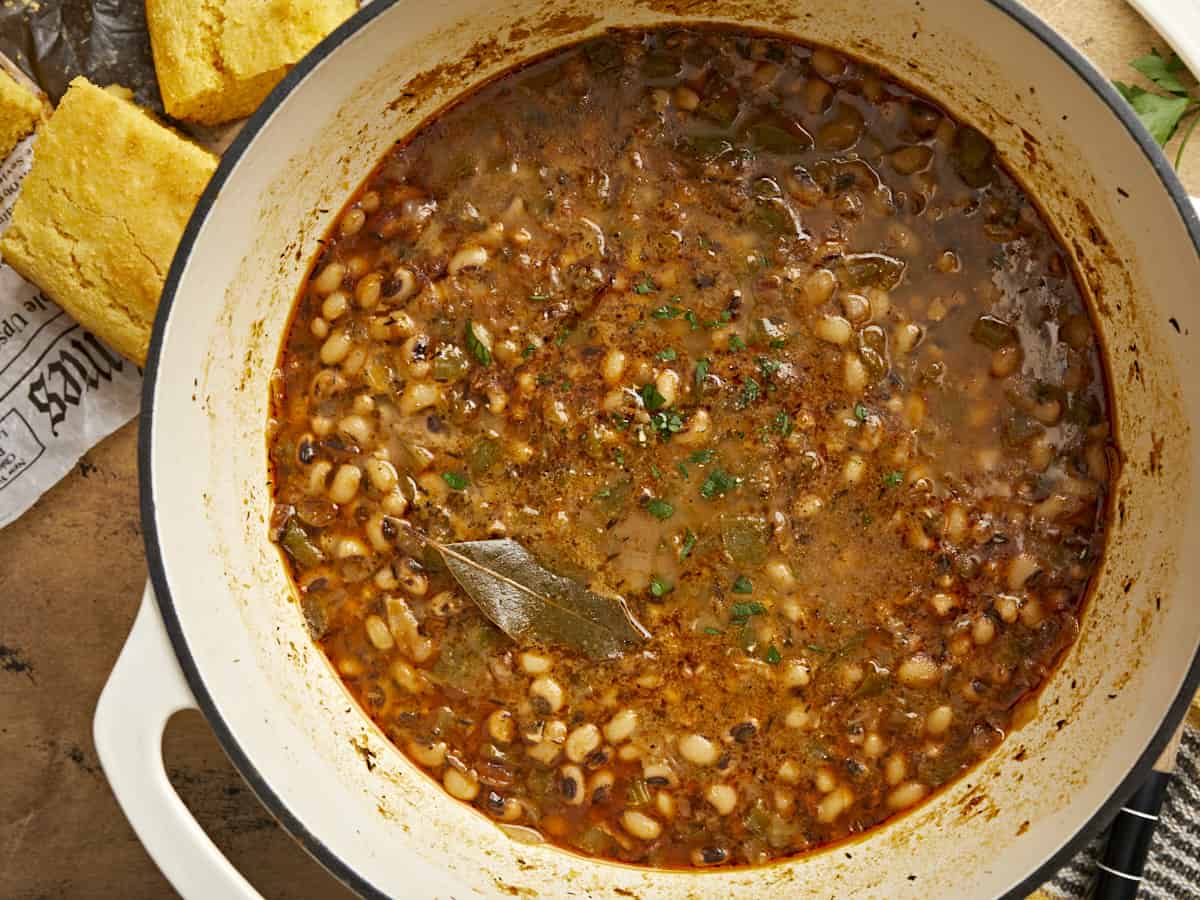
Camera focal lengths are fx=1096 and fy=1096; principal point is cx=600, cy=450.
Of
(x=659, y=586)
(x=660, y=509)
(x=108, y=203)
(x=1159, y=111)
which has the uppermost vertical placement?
(x=1159, y=111)

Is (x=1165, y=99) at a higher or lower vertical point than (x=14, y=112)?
higher

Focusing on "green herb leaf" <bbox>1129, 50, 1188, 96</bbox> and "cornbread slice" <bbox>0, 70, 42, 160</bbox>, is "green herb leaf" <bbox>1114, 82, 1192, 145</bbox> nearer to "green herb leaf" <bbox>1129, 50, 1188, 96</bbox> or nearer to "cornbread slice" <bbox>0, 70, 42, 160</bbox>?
"green herb leaf" <bbox>1129, 50, 1188, 96</bbox>

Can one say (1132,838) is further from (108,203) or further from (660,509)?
(108,203)

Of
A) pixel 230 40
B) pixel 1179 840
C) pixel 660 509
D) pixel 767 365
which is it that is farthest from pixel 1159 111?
pixel 230 40

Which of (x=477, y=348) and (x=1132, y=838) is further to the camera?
(x=1132, y=838)

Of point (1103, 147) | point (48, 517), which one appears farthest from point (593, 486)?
point (48, 517)

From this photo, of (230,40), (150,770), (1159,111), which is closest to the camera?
(150,770)

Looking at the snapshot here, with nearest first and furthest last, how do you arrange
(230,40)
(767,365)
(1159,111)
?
(767,365), (1159,111), (230,40)

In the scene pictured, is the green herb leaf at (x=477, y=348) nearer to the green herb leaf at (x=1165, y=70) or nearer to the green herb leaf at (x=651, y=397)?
the green herb leaf at (x=651, y=397)
